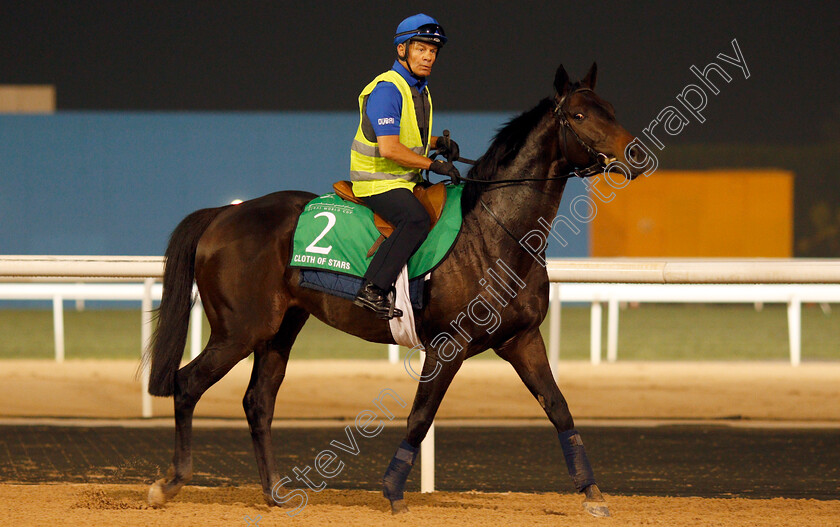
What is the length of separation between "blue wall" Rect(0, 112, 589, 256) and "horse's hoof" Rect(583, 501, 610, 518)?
1569 cm

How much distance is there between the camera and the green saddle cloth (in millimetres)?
4332

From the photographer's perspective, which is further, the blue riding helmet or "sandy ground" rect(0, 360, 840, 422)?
"sandy ground" rect(0, 360, 840, 422)

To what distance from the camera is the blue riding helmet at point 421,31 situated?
440cm

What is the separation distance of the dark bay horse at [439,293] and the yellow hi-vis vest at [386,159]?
30 centimetres

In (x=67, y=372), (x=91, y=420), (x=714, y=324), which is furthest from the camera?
(x=714, y=324)

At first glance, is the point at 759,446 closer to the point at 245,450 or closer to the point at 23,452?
the point at 245,450

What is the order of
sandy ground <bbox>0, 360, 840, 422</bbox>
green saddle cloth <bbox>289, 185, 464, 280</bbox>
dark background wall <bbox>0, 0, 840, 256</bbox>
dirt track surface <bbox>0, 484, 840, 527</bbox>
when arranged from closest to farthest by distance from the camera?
dirt track surface <bbox>0, 484, 840, 527</bbox>, green saddle cloth <bbox>289, 185, 464, 280</bbox>, sandy ground <bbox>0, 360, 840, 422</bbox>, dark background wall <bbox>0, 0, 840, 256</bbox>

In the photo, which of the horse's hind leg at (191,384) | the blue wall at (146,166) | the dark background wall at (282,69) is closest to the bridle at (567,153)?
the horse's hind leg at (191,384)

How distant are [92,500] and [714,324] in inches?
519

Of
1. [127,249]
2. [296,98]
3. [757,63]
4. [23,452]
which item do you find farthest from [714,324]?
[23,452]

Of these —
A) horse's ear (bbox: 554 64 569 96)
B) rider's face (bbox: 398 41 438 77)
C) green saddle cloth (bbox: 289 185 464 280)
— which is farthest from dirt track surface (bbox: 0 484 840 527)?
rider's face (bbox: 398 41 438 77)

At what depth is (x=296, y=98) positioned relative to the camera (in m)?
20.7

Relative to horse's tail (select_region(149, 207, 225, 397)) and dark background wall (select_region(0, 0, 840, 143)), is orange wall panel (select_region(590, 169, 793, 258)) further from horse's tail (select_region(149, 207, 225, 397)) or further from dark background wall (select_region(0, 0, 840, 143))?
horse's tail (select_region(149, 207, 225, 397))

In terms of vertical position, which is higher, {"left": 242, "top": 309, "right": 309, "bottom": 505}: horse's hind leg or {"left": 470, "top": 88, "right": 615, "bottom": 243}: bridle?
{"left": 470, "top": 88, "right": 615, "bottom": 243}: bridle
